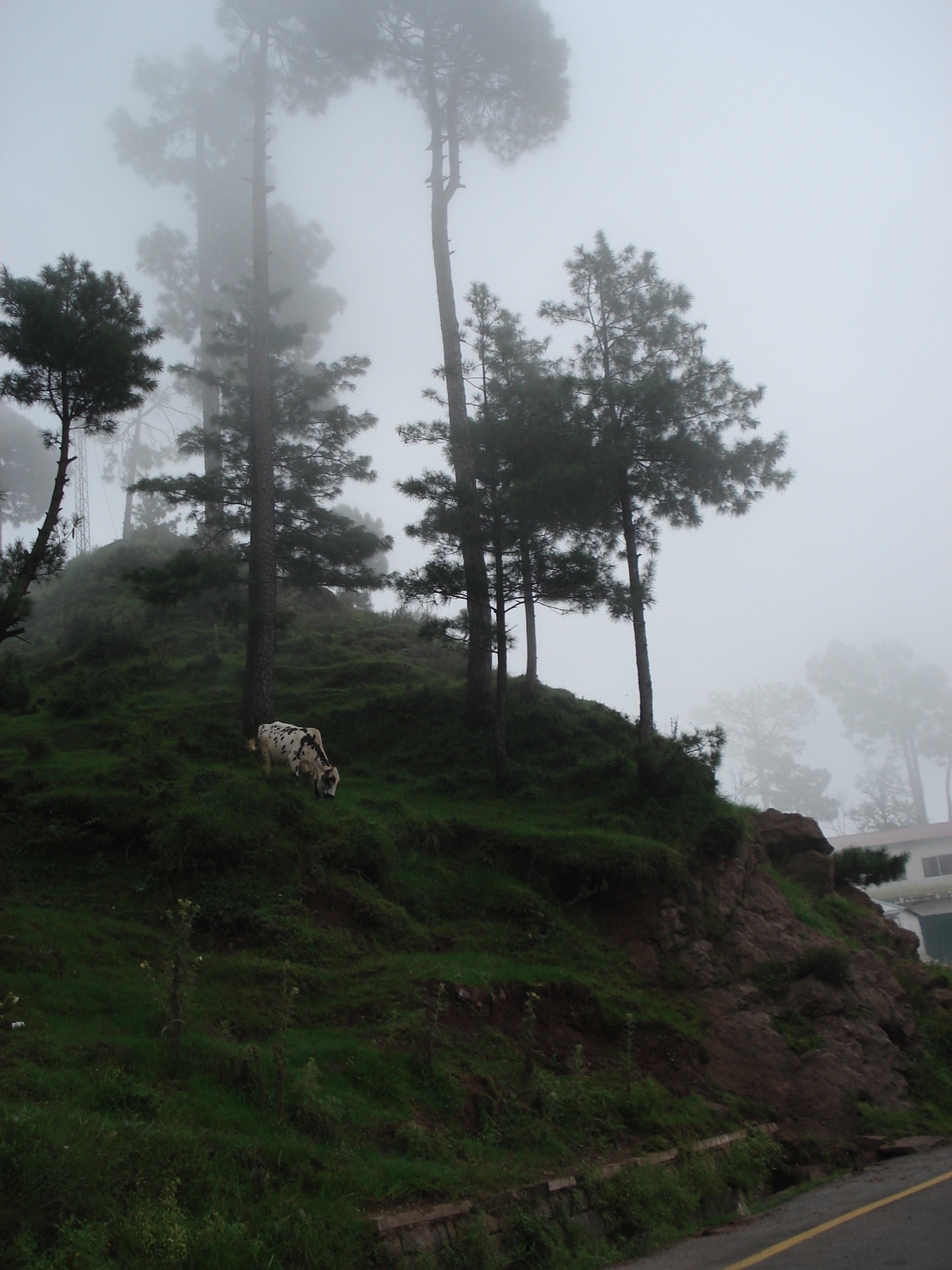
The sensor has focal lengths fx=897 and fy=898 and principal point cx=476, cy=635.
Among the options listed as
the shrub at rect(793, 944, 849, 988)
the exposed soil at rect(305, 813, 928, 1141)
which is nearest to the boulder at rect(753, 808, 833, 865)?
the exposed soil at rect(305, 813, 928, 1141)

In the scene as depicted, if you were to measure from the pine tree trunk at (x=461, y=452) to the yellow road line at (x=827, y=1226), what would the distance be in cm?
1171

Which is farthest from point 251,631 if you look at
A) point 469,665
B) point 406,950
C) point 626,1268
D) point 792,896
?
point 626,1268

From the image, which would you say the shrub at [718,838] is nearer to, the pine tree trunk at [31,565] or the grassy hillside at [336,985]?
the grassy hillside at [336,985]

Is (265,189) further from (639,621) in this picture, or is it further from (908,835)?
(908,835)

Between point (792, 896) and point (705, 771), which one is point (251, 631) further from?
point (792, 896)

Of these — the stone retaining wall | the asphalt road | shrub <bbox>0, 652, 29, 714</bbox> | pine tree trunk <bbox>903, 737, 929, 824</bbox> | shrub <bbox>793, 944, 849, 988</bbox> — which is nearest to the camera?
the asphalt road

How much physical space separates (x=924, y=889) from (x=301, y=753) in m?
37.1

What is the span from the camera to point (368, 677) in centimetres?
2516

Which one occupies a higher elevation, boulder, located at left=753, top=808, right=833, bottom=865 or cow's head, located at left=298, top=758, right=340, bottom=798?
cow's head, located at left=298, top=758, right=340, bottom=798

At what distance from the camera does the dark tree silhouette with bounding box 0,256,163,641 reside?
A: 14227 mm

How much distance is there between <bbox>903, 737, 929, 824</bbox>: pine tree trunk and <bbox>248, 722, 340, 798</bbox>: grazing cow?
→ 193 feet

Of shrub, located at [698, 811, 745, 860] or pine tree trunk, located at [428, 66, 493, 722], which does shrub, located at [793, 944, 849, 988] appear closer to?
shrub, located at [698, 811, 745, 860]

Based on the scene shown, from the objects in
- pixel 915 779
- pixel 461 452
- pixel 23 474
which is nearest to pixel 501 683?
pixel 461 452

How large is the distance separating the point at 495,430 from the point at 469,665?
5.68m
